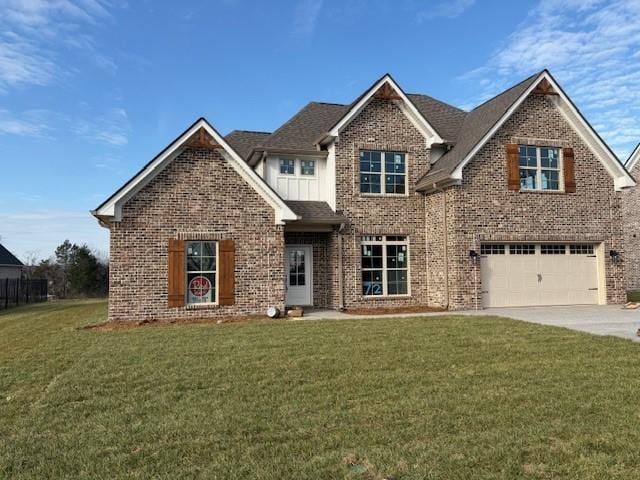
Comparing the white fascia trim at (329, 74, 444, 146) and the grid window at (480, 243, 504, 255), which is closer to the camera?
the grid window at (480, 243, 504, 255)

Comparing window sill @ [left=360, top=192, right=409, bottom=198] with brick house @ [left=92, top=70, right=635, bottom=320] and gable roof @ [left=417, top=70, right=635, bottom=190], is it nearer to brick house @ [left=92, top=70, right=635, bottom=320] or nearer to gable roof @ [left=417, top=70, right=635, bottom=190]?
brick house @ [left=92, top=70, right=635, bottom=320]

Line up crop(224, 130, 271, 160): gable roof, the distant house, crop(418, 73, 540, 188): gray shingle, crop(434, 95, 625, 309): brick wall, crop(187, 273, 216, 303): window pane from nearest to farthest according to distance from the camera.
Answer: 1. crop(187, 273, 216, 303): window pane
2. crop(434, 95, 625, 309): brick wall
3. crop(418, 73, 540, 188): gray shingle
4. crop(224, 130, 271, 160): gable roof
5. the distant house

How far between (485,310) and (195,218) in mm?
8972

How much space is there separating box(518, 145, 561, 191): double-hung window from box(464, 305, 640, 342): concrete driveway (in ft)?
13.2

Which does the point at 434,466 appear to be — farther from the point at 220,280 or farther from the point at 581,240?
the point at 581,240

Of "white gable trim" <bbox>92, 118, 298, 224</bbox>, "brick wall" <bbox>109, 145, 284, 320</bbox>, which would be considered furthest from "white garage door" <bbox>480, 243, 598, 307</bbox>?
"brick wall" <bbox>109, 145, 284, 320</bbox>

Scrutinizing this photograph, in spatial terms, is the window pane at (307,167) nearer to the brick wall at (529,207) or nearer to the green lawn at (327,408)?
the brick wall at (529,207)

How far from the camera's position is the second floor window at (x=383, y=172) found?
55.7 feet

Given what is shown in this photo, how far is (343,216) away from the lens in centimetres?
1644

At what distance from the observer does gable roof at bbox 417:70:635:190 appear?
52.2 feet

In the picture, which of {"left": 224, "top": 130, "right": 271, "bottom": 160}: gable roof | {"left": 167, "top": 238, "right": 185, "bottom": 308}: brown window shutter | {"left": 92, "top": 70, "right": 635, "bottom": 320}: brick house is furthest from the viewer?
{"left": 224, "top": 130, "right": 271, "bottom": 160}: gable roof

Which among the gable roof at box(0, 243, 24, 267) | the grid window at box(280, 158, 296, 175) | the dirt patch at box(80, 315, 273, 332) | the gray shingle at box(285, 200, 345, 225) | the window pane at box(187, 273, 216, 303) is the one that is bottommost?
the dirt patch at box(80, 315, 273, 332)

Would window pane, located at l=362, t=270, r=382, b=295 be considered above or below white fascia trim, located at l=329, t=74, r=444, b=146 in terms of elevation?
below

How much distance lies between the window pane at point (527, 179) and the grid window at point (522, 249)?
1.87 metres
